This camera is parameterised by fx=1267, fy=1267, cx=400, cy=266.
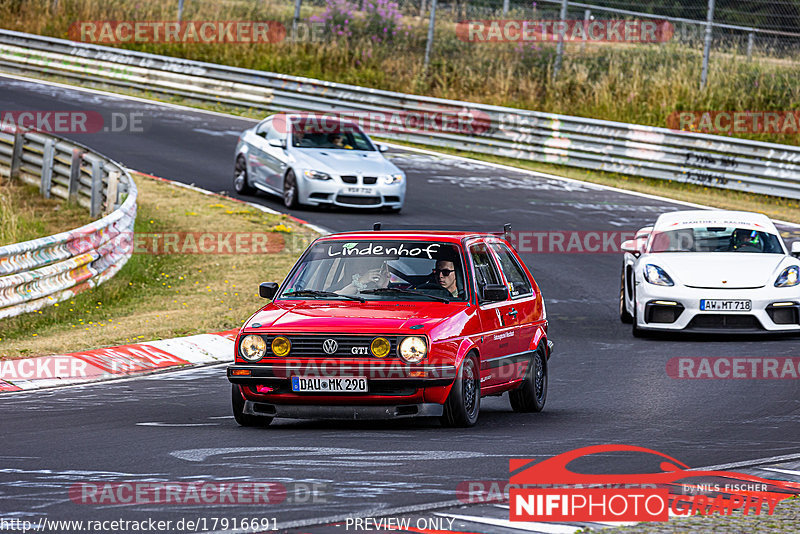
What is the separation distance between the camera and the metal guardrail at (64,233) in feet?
45.9

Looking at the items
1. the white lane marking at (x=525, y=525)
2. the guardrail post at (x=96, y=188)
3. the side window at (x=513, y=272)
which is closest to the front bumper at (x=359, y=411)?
the side window at (x=513, y=272)

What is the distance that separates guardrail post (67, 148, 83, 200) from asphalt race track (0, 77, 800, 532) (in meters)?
9.06

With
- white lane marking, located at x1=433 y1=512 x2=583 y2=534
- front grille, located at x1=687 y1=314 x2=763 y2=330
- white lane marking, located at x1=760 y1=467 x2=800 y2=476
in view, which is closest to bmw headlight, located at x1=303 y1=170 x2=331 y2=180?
front grille, located at x1=687 y1=314 x2=763 y2=330

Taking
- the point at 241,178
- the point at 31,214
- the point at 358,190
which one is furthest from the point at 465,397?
the point at 241,178

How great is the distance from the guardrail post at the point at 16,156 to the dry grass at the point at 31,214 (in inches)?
7.3

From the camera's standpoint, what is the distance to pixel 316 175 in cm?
2152

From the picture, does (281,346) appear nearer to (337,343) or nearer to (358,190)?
(337,343)

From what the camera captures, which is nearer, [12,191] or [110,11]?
[12,191]

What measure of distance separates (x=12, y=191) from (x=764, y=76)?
54.9 feet

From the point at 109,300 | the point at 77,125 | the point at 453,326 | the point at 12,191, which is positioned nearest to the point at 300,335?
the point at 453,326

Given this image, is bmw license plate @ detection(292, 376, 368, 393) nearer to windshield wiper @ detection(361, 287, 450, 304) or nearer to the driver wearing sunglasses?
windshield wiper @ detection(361, 287, 450, 304)

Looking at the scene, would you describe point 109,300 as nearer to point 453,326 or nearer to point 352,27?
point 453,326

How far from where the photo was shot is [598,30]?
96.8ft

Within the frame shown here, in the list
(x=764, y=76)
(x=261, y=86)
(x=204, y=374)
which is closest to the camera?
(x=204, y=374)
